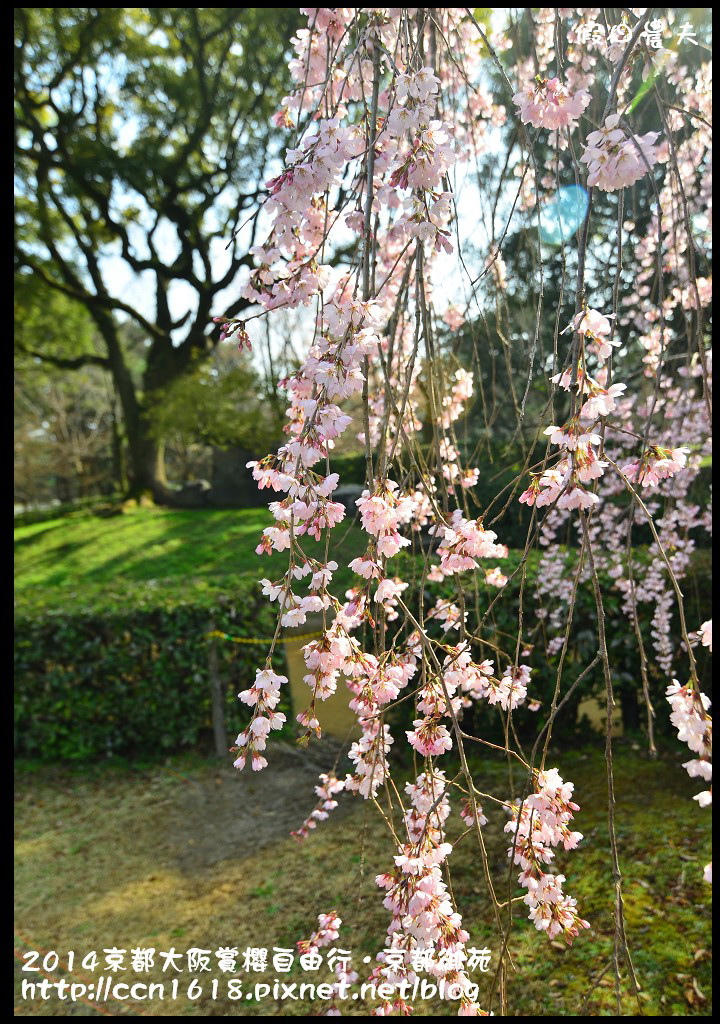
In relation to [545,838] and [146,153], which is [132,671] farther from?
[146,153]

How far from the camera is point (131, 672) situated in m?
3.43

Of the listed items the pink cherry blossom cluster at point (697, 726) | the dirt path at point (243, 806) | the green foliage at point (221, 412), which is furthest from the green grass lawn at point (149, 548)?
the pink cherry blossom cluster at point (697, 726)

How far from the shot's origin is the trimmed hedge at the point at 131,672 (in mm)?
3393

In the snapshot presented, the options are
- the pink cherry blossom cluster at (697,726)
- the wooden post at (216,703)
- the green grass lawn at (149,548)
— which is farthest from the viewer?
the green grass lawn at (149,548)

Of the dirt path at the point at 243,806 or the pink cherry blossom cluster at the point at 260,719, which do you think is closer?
the pink cherry blossom cluster at the point at 260,719

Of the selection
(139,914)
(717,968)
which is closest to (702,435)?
(717,968)

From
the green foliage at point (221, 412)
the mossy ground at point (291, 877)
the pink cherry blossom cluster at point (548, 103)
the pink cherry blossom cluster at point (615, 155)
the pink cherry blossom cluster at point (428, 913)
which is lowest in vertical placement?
the mossy ground at point (291, 877)

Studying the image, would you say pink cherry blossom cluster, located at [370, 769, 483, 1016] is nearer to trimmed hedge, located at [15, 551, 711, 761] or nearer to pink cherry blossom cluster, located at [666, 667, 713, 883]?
pink cherry blossom cluster, located at [666, 667, 713, 883]

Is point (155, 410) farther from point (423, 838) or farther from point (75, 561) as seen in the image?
point (423, 838)

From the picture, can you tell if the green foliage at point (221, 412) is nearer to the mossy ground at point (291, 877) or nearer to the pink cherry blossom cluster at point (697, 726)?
the mossy ground at point (291, 877)

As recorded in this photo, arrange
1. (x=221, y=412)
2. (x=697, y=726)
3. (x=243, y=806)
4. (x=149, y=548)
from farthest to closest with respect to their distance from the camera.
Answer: (x=221, y=412)
(x=149, y=548)
(x=243, y=806)
(x=697, y=726)

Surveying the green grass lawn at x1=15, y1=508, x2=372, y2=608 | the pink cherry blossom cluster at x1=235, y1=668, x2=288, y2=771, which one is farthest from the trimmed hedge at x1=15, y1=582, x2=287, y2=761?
the pink cherry blossom cluster at x1=235, y1=668, x2=288, y2=771

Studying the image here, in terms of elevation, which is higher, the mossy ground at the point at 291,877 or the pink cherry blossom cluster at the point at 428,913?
the pink cherry blossom cluster at the point at 428,913

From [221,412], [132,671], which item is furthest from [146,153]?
[132,671]
